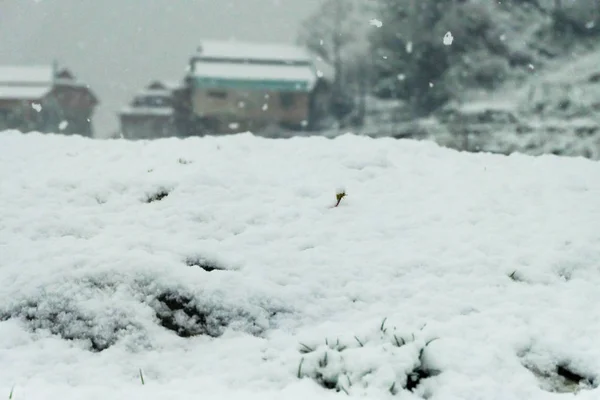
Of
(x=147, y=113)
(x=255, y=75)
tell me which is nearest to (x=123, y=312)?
(x=255, y=75)

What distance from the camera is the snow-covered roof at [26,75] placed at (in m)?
41.5

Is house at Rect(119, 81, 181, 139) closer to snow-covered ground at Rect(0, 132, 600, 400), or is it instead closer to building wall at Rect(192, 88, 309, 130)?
building wall at Rect(192, 88, 309, 130)

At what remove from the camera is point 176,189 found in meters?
4.32

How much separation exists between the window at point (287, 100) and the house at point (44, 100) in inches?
694

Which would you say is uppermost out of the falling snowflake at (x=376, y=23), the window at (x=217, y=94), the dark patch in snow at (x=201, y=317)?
the falling snowflake at (x=376, y=23)

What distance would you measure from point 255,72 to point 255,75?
0.56m

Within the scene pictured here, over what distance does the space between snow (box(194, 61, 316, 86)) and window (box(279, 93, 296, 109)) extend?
0.98 m

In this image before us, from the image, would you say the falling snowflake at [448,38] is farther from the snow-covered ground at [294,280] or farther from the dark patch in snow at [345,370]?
the dark patch in snow at [345,370]

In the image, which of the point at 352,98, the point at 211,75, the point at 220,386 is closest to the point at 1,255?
the point at 220,386

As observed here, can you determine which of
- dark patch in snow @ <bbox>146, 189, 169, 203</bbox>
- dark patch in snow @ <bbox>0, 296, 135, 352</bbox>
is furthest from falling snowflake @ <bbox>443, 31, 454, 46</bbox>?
dark patch in snow @ <bbox>0, 296, 135, 352</bbox>

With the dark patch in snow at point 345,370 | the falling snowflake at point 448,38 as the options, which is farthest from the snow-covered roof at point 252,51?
the dark patch in snow at point 345,370

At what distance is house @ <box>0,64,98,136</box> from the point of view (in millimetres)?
39812

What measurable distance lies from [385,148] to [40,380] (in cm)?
398

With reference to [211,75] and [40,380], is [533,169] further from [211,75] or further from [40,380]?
[211,75]
